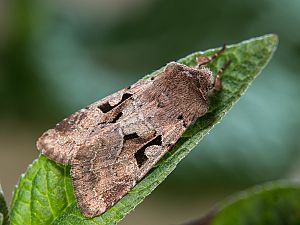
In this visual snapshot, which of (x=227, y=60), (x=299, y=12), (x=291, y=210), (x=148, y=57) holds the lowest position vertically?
(x=291, y=210)

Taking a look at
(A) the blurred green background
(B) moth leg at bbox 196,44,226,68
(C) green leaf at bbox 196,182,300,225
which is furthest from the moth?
(A) the blurred green background

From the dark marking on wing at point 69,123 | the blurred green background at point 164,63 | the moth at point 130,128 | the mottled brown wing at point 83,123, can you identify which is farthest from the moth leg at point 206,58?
the blurred green background at point 164,63

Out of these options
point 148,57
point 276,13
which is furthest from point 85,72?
point 276,13

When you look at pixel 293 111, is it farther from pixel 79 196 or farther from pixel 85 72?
pixel 79 196

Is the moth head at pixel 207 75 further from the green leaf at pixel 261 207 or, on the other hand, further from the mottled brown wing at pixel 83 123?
the green leaf at pixel 261 207

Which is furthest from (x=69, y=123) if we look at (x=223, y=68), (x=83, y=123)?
(x=223, y=68)
